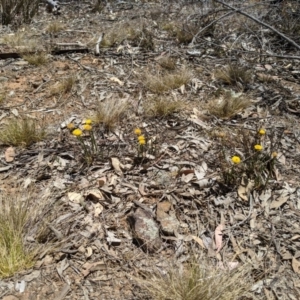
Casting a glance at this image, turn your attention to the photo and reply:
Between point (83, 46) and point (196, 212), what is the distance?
3213 mm

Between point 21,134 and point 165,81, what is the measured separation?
5.28ft

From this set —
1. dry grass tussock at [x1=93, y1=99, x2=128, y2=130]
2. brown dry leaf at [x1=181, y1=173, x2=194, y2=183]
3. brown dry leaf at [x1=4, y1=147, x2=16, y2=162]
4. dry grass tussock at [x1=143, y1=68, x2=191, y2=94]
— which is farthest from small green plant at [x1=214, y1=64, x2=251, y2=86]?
brown dry leaf at [x1=4, y1=147, x2=16, y2=162]

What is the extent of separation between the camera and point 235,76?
12.6 feet

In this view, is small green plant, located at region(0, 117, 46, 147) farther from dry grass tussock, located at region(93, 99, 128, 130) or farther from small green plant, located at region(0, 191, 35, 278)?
small green plant, located at region(0, 191, 35, 278)

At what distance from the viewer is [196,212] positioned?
2354 mm

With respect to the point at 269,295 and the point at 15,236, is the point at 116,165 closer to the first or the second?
the point at 15,236

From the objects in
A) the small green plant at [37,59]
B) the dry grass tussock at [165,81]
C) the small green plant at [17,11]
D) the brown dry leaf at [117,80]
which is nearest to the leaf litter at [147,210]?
the dry grass tussock at [165,81]

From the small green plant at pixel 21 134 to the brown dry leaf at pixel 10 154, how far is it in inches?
2.4

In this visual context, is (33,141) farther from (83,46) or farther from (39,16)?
(39,16)

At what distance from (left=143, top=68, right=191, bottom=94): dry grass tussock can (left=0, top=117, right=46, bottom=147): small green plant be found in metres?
1.30

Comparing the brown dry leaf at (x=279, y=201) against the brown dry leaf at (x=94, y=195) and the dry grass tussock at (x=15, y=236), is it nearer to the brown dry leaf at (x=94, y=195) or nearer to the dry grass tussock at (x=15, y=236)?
the brown dry leaf at (x=94, y=195)

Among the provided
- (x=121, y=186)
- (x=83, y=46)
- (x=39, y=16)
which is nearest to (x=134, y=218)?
(x=121, y=186)

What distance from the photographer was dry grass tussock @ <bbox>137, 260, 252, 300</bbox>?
1755 millimetres

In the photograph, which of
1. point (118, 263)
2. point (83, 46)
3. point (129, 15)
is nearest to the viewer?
point (118, 263)
